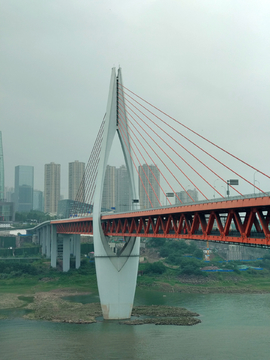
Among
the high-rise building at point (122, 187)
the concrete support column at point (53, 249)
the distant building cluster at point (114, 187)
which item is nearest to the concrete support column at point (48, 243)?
the concrete support column at point (53, 249)

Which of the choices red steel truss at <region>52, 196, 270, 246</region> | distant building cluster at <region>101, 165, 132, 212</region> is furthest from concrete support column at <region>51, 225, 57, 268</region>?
distant building cluster at <region>101, 165, 132, 212</region>

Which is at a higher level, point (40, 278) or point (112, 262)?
point (112, 262)

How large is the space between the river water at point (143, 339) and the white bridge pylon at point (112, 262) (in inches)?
94.5

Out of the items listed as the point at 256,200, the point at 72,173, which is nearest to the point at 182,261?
the point at 256,200

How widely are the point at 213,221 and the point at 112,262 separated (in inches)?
713

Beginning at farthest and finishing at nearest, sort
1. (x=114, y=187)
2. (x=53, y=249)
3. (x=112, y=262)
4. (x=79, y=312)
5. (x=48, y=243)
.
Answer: (x=114, y=187) < (x=48, y=243) < (x=53, y=249) < (x=79, y=312) < (x=112, y=262)

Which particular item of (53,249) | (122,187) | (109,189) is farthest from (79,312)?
(109,189)

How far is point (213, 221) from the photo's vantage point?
24.5 m

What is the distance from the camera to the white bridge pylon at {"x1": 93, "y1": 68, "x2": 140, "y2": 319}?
132 feet

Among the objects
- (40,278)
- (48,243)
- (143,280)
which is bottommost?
(143,280)

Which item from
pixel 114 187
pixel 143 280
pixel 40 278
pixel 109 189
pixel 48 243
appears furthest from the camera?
pixel 114 187

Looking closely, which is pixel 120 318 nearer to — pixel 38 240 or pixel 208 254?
pixel 208 254

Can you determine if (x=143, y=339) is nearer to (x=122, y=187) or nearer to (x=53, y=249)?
(x=53, y=249)

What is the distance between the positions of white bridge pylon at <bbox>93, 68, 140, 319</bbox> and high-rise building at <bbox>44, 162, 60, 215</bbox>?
153015mm
